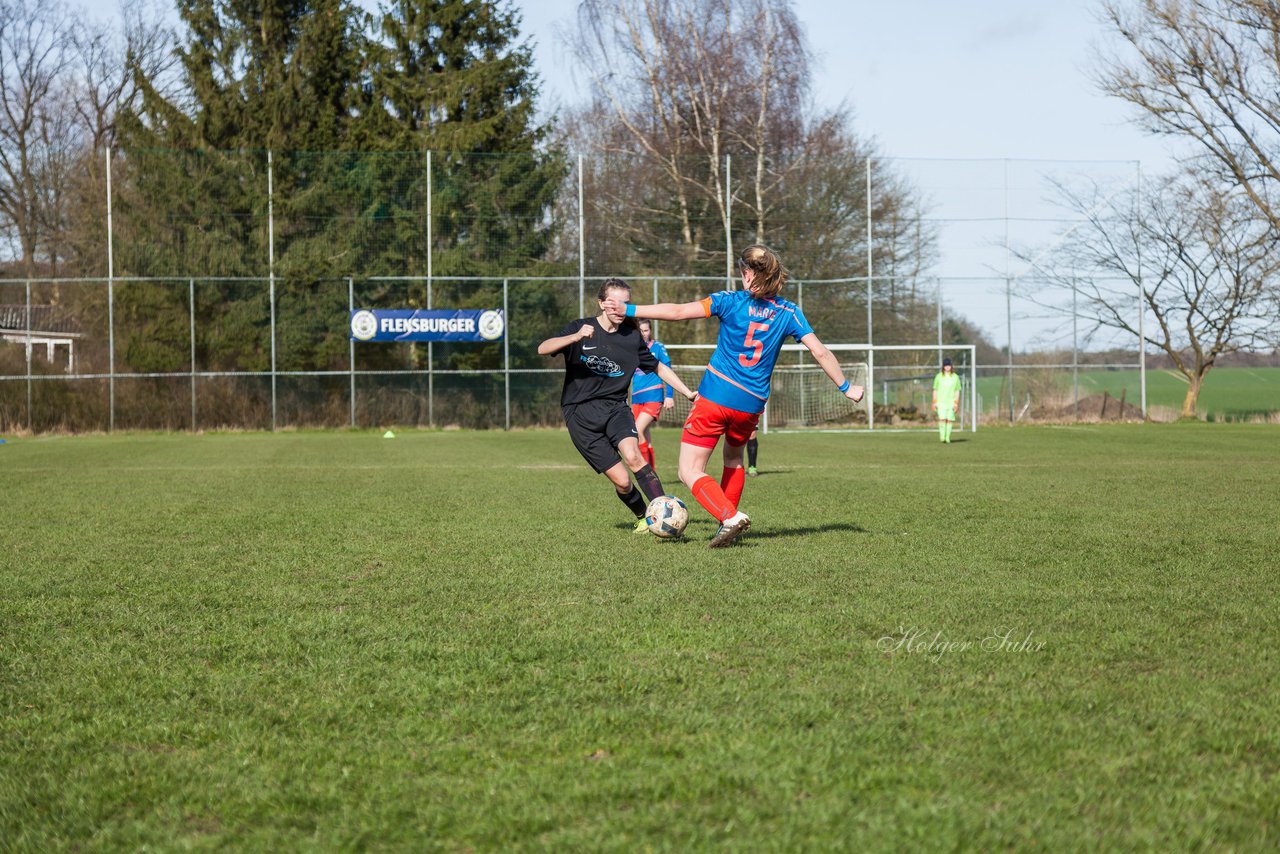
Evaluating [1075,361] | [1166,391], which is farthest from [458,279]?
[1166,391]

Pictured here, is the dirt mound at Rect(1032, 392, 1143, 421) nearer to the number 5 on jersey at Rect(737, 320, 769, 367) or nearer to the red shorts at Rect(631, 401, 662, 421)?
the red shorts at Rect(631, 401, 662, 421)

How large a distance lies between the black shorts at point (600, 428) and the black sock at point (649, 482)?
32 cm

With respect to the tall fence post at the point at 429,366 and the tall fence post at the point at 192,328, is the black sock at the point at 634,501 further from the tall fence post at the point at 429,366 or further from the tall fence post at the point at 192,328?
the tall fence post at the point at 192,328

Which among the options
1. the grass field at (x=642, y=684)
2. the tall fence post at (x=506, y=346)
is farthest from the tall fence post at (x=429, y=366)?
the grass field at (x=642, y=684)

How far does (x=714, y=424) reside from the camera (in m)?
7.31

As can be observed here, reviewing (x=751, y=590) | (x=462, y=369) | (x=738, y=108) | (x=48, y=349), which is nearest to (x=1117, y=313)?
(x=738, y=108)

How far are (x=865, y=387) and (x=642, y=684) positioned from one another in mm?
28346

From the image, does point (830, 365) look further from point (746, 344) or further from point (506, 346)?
point (506, 346)

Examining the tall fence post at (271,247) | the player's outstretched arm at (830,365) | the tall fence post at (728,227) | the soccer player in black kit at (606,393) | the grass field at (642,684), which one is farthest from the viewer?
the tall fence post at (728,227)

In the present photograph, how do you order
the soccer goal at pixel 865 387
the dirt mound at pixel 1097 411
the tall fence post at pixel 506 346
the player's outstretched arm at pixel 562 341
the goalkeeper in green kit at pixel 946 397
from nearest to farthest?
the player's outstretched arm at pixel 562 341 → the goalkeeper in green kit at pixel 946 397 → the tall fence post at pixel 506 346 → the soccer goal at pixel 865 387 → the dirt mound at pixel 1097 411

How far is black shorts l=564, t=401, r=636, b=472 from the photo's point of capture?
8.47 m

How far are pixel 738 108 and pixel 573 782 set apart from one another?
35208 millimetres

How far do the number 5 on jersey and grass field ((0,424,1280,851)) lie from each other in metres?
1.12

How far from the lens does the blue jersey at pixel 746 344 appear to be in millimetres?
7125
